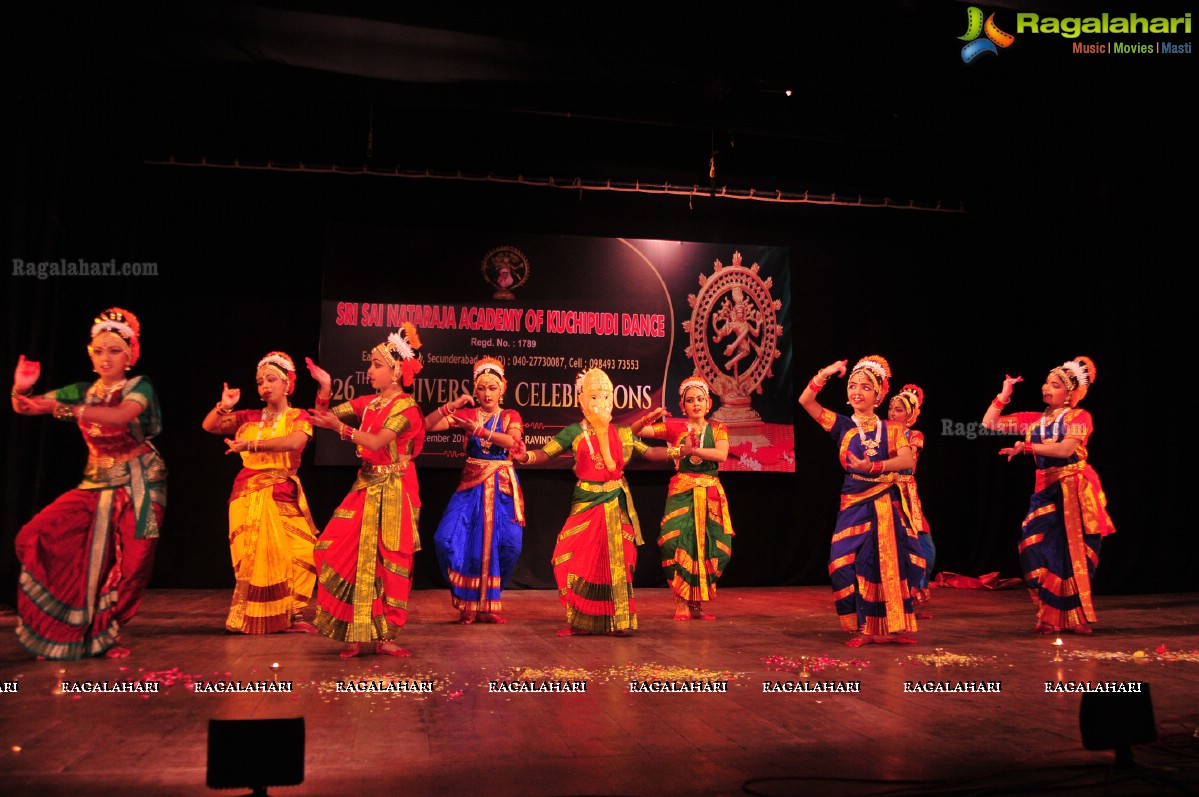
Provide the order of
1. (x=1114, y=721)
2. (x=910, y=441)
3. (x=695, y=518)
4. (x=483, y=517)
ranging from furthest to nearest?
(x=910, y=441)
(x=695, y=518)
(x=483, y=517)
(x=1114, y=721)

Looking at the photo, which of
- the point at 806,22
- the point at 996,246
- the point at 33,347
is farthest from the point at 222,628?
the point at 996,246

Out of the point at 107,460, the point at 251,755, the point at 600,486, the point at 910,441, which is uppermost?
the point at 910,441

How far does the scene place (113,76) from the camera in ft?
16.0

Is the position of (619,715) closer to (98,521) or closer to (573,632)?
(573,632)

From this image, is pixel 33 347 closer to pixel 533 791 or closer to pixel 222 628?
pixel 222 628

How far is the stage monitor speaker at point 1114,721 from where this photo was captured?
8.24ft

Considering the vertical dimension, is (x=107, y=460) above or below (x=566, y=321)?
below

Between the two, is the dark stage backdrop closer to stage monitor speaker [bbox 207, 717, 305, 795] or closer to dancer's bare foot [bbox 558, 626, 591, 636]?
dancer's bare foot [bbox 558, 626, 591, 636]

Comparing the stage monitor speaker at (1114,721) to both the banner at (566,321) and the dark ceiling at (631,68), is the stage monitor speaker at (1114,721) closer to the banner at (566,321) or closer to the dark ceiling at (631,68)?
the dark ceiling at (631,68)

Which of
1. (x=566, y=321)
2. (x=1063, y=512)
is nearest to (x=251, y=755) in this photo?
(x=1063, y=512)

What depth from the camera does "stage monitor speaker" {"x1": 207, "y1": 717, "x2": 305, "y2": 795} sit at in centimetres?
214

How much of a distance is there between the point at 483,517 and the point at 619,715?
2659 millimetres

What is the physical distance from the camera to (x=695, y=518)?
19.4 feet

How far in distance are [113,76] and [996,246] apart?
696cm
